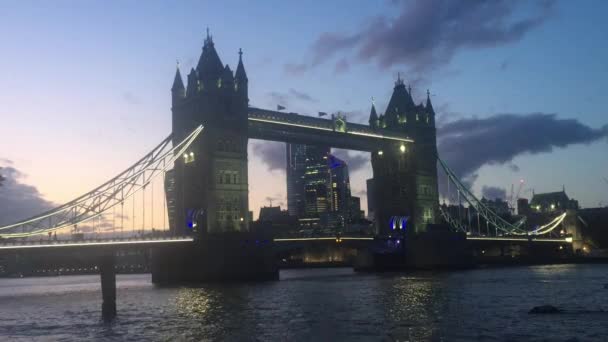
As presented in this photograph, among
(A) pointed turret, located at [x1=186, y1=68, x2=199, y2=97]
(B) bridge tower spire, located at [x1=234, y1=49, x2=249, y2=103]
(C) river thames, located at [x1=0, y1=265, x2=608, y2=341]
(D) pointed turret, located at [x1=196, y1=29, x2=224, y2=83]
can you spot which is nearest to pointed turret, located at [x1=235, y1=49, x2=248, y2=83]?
(B) bridge tower spire, located at [x1=234, y1=49, x2=249, y2=103]

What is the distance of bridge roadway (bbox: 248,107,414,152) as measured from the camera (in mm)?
95312

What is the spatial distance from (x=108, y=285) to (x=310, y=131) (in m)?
46.0

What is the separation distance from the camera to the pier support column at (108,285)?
58347 mm

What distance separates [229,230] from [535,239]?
79.6 m

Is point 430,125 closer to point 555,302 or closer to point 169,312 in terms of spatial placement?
point 555,302

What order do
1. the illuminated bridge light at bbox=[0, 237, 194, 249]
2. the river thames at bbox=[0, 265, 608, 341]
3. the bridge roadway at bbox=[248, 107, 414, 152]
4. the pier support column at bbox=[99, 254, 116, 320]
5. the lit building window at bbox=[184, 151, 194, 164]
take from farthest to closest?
the bridge roadway at bbox=[248, 107, 414, 152]
the lit building window at bbox=[184, 151, 194, 164]
the illuminated bridge light at bbox=[0, 237, 194, 249]
the pier support column at bbox=[99, 254, 116, 320]
the river thames at bbox=[0, 265, 608, 341]

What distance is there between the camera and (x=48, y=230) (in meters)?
72.4

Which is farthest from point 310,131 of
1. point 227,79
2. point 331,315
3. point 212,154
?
point 331,315

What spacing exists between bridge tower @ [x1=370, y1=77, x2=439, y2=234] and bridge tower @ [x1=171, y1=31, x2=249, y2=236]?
33.5 m

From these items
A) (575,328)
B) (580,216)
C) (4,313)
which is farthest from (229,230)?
(580,216)

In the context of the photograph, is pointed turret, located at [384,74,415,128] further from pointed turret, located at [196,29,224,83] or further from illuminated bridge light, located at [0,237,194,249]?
illuminated bridge light, located at [0,237,194,249]

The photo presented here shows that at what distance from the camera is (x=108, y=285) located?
6100 centimetres

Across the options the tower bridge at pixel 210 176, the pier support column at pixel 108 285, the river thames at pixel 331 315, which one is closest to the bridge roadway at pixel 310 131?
the tower bridge at pixel 210 176

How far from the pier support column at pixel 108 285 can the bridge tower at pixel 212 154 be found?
2545 cm
